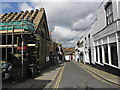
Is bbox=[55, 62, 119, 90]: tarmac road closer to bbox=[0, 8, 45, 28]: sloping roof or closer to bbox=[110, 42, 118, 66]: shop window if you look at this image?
bbox=[110, 42, 118, 66]: shop window

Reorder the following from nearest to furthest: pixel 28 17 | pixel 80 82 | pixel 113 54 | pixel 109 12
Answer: pixel 80 82, pixel 113 54, pixel 109 12, pixel 28 17

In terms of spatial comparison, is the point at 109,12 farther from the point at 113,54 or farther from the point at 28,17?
the point at 28,17

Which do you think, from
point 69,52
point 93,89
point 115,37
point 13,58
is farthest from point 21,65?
point 69,52

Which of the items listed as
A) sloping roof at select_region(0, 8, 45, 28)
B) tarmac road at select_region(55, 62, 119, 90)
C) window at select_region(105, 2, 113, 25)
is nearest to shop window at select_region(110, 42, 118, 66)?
tarmac road at select_region(55, 62, 119, 90)

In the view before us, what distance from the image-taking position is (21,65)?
9.29 metres

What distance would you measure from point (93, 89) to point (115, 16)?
7761 mm

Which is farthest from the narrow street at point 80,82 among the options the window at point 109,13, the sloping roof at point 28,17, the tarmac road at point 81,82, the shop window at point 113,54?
the sloping roof at point 28,17

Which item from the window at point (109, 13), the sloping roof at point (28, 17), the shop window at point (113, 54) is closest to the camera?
the shop window at point (113, 54)

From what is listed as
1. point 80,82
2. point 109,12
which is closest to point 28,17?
point 109,12

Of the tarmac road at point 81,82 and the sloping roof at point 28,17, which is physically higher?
the sloping roof at point 28,17

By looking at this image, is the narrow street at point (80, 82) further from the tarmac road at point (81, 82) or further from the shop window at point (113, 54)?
the shop window at point (113, 54)

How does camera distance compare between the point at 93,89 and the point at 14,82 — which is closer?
the point at 93,89

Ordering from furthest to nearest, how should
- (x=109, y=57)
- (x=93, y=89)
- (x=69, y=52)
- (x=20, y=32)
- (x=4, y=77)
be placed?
(x=69, y=52) < (x=109, y=57) < (x=20, y=32) < (x=4, y=77) < (x=93, y=89)

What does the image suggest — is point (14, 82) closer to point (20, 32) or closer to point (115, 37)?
point (20, 32)
